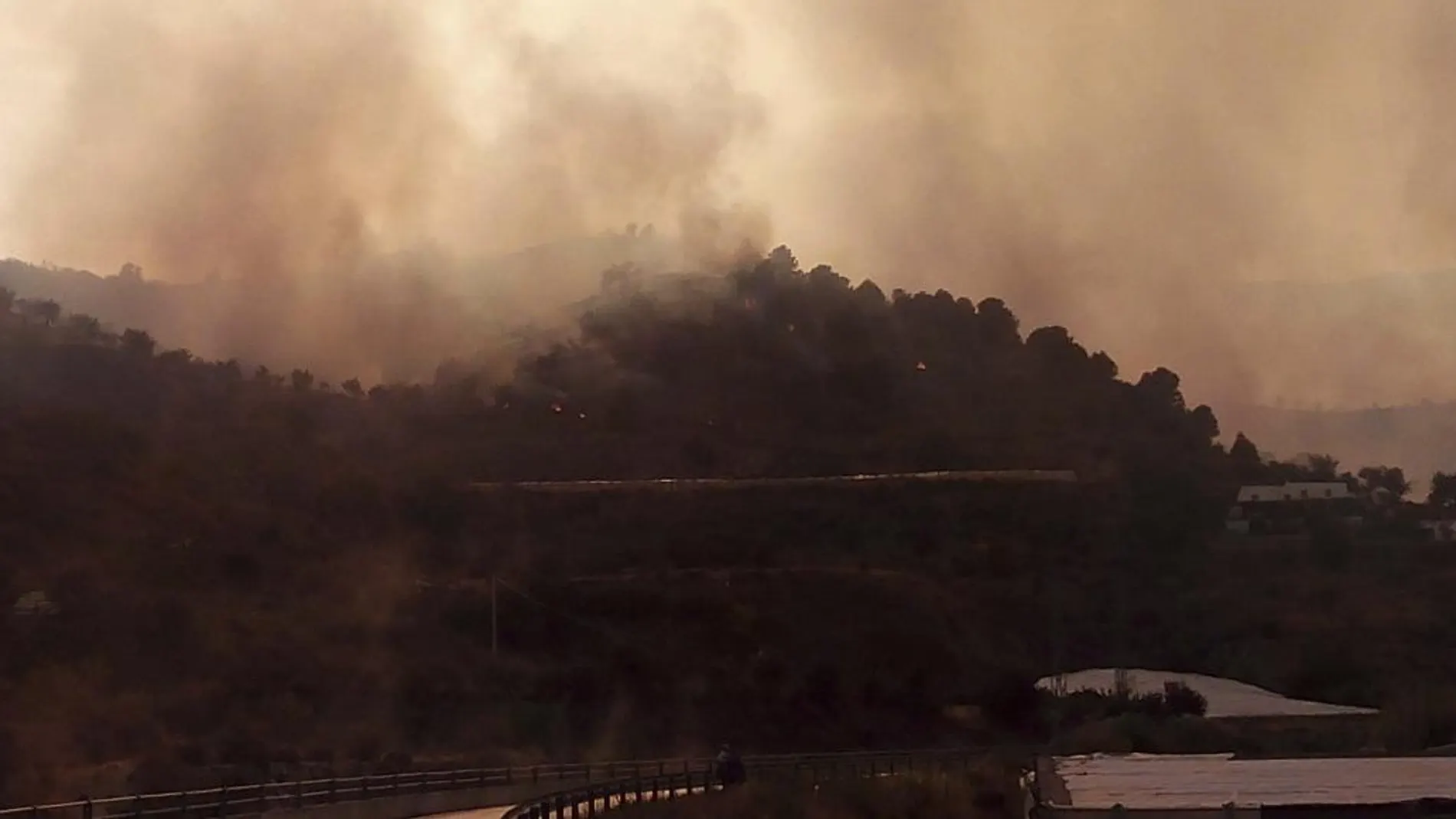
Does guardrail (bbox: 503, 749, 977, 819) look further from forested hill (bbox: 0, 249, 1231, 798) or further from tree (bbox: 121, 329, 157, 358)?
tree (bbox: 121, 329, 157, 358)

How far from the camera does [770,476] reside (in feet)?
350

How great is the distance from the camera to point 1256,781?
98.5ft

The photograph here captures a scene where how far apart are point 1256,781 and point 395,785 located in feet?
60.9

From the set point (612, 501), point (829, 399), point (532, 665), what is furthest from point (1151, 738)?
point (829, 399)

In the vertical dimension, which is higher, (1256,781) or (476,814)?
(1256,781)

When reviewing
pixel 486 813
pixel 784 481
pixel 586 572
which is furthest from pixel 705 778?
pixel 784 481

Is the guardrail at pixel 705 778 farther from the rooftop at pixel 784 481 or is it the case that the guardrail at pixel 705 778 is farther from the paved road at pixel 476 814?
the rooftop at pixel 784 481

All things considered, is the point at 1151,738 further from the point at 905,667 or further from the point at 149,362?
the point at 149,362

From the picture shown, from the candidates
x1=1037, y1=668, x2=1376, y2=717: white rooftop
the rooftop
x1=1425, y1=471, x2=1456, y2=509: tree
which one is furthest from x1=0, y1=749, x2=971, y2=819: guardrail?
x1=1425, y1=471, x2=1456, y2=509: tree

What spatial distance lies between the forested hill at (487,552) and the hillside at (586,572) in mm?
250

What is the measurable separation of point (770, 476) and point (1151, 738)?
194 feet

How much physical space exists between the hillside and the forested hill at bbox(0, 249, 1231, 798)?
0.25 meters

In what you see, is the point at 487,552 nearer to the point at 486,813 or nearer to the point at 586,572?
the point at 586,572

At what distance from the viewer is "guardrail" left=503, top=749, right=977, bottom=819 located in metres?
34.6
